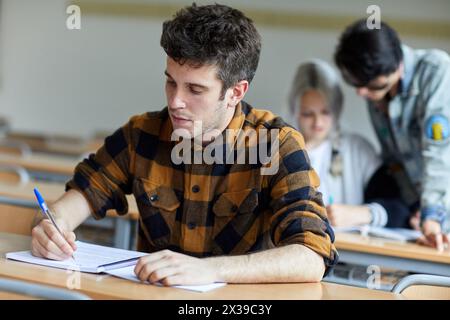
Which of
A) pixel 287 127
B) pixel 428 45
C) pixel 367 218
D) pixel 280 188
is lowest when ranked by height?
pixel 367 218

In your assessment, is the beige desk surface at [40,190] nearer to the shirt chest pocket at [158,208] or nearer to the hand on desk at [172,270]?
the shirt chest pocket at [158,208]

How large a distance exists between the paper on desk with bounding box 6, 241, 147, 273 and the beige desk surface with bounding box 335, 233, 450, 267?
1200 mm

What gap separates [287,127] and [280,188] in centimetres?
18

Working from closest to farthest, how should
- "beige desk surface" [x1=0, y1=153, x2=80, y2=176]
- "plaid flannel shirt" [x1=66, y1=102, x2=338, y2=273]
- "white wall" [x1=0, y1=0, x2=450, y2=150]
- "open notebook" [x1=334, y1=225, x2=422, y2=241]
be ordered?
"plaid flannel shirt" [x1=66, y1=102, x2=338, y2=273] → "open notebook" [x1=334, y1=225, x2=422, y2=241] → "beige desk surface" [x1=0, y1=153, x2=80, y2=176] → "white wall" [x1=0, y1=0, x2=450, y2=150]

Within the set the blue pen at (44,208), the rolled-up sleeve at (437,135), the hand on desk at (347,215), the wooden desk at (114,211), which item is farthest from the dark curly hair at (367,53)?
the blue pen at (44,208)

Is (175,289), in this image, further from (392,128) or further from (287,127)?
(392,128)

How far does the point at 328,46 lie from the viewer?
21.2 feet

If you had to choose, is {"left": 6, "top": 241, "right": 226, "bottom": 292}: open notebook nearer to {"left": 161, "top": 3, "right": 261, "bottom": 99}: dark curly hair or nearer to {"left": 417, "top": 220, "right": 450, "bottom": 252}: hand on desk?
{"left": 161, "top": 3, "right": 261, "bottom": 99}: dark curly hair

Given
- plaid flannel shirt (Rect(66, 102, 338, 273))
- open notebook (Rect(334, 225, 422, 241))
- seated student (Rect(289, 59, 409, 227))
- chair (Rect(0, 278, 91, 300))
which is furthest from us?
seated student (Rect(289, 59, 409, 227))

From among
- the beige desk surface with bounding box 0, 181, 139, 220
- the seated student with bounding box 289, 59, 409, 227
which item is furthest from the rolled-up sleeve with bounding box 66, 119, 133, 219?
the seated student with bounding box 289, 59, 409, 227

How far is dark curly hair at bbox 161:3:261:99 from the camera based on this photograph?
200 centimetres

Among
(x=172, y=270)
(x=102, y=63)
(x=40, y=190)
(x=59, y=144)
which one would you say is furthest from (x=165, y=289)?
(x=102, y=63)

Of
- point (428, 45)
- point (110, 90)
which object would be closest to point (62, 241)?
point (428, 45)
